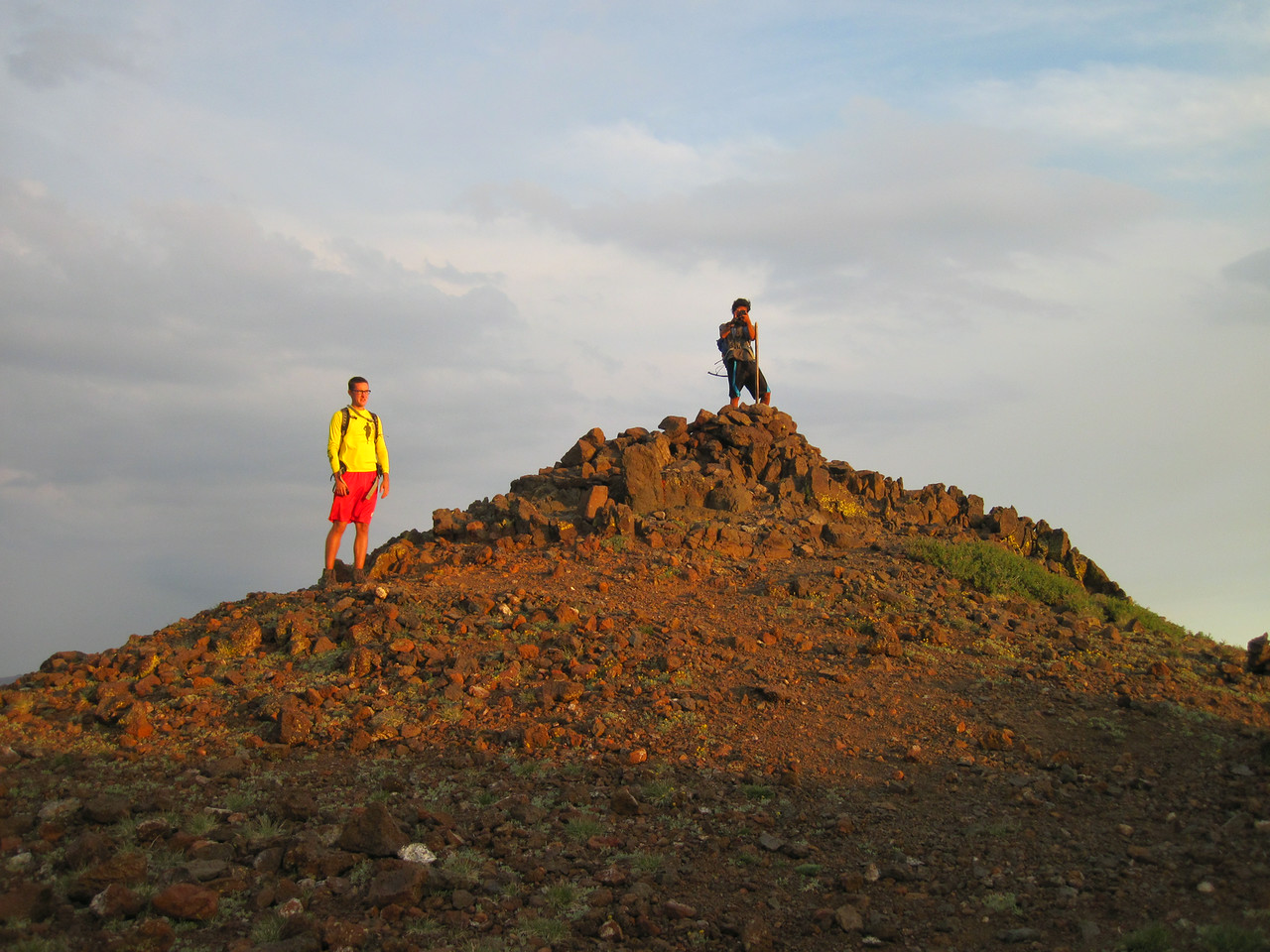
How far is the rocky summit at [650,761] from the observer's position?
4539mm

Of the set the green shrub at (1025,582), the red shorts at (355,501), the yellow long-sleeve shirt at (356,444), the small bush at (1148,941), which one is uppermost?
the yellow long-sleeve shirt at (356,444)

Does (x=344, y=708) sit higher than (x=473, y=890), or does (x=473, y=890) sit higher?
(x=344, y=708)

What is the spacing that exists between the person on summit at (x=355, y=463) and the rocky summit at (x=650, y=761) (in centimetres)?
83

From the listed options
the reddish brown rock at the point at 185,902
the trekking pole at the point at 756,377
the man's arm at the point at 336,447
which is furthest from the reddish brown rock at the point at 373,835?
the trekking pole at the point at 756,377

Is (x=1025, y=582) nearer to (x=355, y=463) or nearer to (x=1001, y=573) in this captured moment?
(x=1001, y=573)

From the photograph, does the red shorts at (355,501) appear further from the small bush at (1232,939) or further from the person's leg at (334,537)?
the small bush at (1232,939)

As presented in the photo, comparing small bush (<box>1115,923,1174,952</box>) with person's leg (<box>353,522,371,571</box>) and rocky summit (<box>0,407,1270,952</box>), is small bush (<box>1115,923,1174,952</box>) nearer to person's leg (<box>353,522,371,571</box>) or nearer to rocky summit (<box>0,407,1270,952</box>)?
rocky summit (<box>0,407,1270,952</box>)

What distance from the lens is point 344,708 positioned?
281 inches

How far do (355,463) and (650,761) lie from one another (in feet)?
16.4

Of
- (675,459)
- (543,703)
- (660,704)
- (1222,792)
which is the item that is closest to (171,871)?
(543,703)

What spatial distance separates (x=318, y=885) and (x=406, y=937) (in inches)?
26.3

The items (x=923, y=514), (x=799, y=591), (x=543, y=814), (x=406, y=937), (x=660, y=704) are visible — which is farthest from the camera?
(x=923, y=514)

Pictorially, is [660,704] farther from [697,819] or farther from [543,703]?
[697,819]

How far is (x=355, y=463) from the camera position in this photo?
9.81 meters
